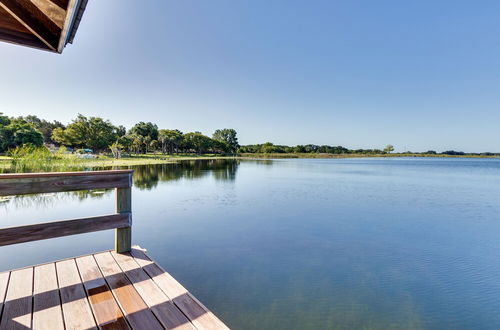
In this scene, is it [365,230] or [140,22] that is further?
[140,22]

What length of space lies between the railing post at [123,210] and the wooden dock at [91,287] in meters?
0.01

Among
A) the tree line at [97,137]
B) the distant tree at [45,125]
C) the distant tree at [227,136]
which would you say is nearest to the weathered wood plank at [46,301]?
the tree line at [97,137]

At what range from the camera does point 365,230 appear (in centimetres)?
726

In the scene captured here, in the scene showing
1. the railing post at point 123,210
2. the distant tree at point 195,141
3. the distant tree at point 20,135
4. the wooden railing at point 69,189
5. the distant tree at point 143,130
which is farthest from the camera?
the distant tree at point 195,141

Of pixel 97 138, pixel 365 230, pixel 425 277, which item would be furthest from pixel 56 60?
pixel 97 138

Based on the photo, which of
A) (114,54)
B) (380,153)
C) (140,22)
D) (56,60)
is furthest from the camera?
(380,153)

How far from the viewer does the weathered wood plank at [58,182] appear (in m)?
2.21

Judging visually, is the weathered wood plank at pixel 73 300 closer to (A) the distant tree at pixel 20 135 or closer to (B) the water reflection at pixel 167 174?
(B) the water reflection at pixel 167 174

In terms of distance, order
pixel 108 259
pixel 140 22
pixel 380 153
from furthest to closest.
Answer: pixel 380 153, pixel 140 22, pixel 108 259

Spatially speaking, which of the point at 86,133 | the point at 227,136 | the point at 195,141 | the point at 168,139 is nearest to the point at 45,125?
the point at 86,133

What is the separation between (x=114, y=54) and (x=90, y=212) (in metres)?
17.9

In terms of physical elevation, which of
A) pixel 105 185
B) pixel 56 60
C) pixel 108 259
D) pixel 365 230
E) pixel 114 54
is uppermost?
pixel 114 54

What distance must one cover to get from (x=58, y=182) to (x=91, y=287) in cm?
115

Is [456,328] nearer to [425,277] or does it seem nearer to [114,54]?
[425,277]
